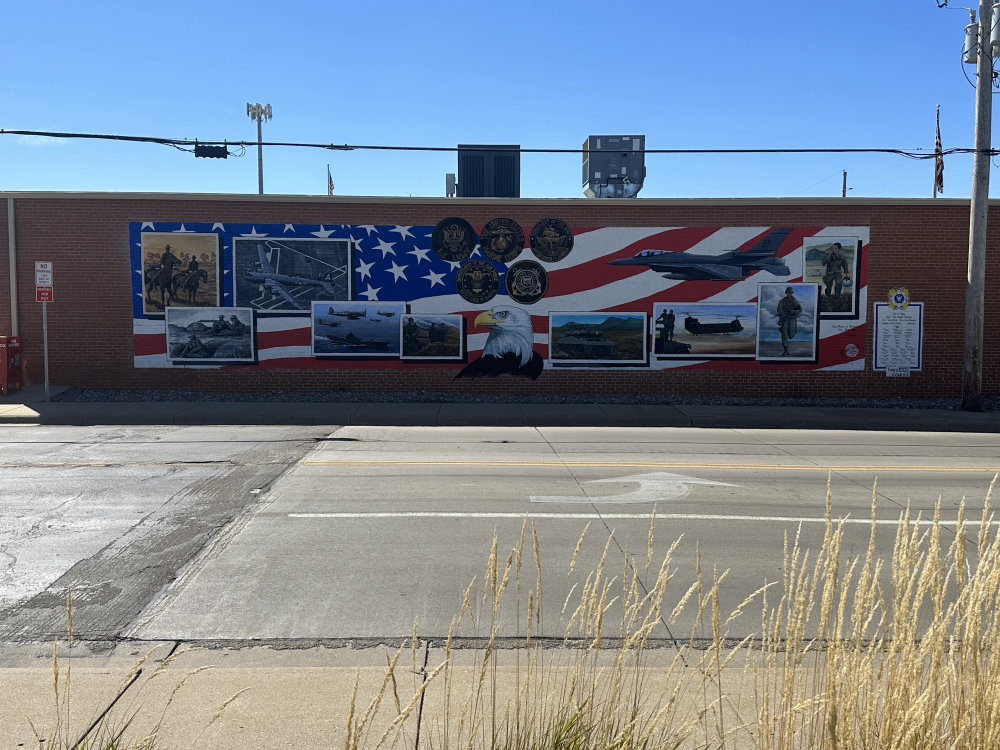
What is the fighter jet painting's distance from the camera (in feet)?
62.5

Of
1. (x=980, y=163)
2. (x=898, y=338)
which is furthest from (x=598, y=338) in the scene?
(x=980, y=163)

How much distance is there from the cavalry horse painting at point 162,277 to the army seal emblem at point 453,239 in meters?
6.03

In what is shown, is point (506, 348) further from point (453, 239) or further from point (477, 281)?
point (453, 239)

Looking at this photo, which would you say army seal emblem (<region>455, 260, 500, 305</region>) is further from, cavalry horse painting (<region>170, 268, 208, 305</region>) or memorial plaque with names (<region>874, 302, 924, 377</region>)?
memorial plaque with names (<region>874, 302, 924, 377</region>)

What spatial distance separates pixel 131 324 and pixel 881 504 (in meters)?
16.4

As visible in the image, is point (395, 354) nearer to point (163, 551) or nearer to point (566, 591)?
point (163, 551)

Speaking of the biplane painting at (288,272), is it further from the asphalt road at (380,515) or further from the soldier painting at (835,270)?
the soldier painting at (835,270)

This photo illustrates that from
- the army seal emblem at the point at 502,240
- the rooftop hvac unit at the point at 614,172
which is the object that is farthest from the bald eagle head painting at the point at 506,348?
the rooftop hvac unit at the point at 614,172

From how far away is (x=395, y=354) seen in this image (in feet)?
62.9

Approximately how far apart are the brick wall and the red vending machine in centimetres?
61

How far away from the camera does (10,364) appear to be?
1816 centimetres

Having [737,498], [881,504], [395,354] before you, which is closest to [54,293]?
[395,354]

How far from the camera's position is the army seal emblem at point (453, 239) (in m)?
19.0

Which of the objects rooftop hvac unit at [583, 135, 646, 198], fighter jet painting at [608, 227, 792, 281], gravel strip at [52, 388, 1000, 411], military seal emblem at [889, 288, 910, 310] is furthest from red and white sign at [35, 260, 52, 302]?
rooftop hvac unit at [583, 135, 646, 198]
